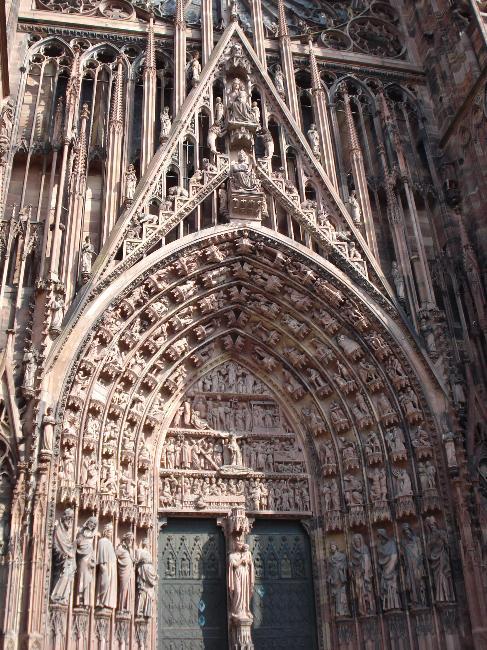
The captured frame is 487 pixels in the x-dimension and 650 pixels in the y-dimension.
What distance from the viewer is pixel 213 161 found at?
40.6 ft

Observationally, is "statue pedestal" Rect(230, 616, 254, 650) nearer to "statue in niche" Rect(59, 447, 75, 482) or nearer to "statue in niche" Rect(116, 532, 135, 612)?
"statue in niche" Rect(116, 532, 135, 612)

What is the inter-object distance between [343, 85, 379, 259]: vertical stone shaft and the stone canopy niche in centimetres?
307

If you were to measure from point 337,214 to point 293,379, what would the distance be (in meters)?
2.86

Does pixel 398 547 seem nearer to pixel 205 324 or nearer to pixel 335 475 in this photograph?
pixel 335 475

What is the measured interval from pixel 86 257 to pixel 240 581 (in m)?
5.17

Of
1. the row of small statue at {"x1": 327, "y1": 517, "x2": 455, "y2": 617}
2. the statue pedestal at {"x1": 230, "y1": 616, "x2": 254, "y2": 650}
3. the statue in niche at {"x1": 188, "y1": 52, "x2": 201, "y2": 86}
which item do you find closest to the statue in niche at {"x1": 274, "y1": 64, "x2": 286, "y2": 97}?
the statue in niche at {"x1": 188, "y1": 52, "x2": 201, "y2": 86}

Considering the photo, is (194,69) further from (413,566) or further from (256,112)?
(413,566)

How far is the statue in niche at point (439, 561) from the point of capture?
9.91m

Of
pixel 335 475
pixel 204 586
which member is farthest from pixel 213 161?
pixel 204 586

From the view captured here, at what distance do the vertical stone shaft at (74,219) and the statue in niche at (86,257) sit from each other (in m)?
0.12

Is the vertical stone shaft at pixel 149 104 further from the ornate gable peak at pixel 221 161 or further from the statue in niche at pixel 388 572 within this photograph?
the statue in niche at pixel 388 572

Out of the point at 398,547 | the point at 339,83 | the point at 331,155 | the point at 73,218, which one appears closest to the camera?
the point at 398,547

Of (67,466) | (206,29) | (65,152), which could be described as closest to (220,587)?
(67,466)

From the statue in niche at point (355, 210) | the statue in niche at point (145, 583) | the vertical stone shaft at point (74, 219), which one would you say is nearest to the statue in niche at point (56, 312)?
the vertical stone shaft at point (74, 219)
